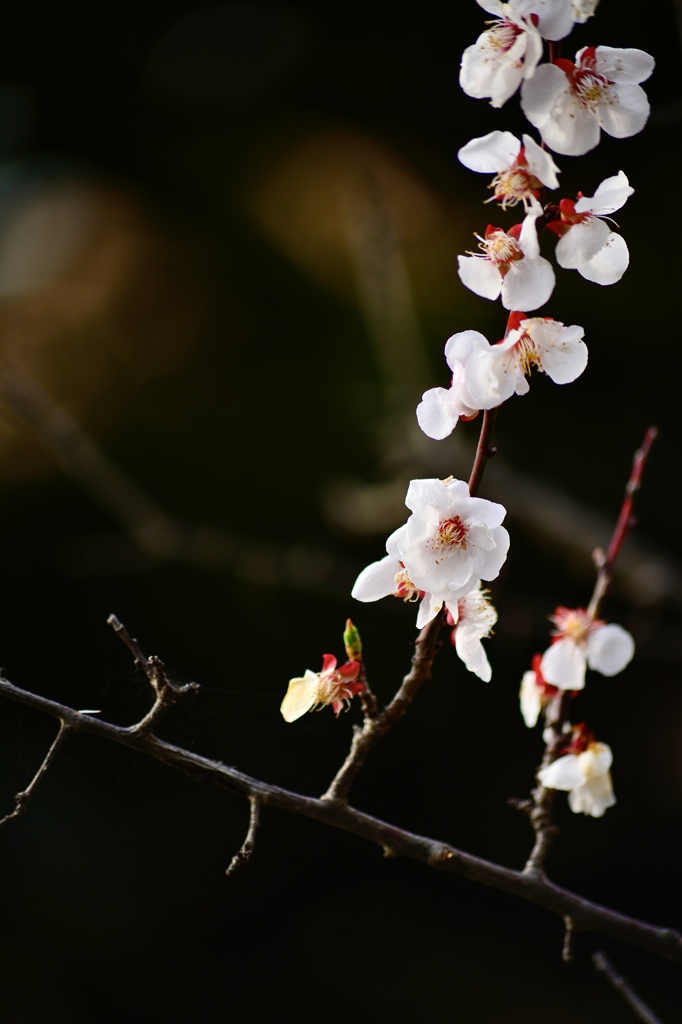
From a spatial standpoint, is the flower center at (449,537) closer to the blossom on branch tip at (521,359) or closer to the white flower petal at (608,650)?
the blossom on branch tip at (521,359)

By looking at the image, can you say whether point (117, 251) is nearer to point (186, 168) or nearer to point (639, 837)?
point (186, 168)

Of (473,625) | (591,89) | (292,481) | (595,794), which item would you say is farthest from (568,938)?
(292,481)

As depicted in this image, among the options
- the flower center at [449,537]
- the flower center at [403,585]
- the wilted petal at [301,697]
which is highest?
the flower center at [449,537]

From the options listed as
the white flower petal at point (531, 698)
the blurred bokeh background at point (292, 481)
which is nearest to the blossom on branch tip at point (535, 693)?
the white flower petal at point (531, 698)

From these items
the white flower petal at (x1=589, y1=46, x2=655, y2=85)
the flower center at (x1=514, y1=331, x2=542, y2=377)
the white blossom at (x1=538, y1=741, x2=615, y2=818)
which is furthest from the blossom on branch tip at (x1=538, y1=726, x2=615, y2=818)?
the white flower petal at (x1=589, y1=46, x2=655, y2=85)

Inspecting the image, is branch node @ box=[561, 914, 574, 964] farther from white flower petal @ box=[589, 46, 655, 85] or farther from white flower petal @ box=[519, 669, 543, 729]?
white flower petal @ box=[589, 46, 655, 85]

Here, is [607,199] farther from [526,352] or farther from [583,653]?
[583,653]

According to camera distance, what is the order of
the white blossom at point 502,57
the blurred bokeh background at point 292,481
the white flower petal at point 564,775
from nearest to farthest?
the white blossom at point 502,57 → the white flower petal at point 564,775 → the blurred bokeh background at point 292,481
